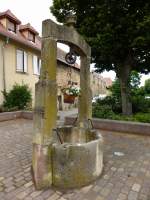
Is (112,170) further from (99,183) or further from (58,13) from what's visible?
(58,13)

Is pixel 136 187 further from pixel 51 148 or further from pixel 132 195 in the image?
pixel 51 148

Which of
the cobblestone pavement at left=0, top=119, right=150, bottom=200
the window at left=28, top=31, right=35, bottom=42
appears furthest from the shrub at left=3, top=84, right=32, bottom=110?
the cobblestone pavement at left=0, top=119, right=150, bottom=200

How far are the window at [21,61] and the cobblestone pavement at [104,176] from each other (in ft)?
29.1

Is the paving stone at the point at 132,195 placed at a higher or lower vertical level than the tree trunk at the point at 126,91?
lower

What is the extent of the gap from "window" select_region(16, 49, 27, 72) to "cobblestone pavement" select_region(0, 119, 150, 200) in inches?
350

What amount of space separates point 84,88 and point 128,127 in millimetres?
3587

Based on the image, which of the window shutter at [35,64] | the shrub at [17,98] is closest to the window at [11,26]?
the window shutter at [35,64]

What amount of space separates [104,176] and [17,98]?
9769mm

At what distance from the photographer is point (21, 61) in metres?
14.1

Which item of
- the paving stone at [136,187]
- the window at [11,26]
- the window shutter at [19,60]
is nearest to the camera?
the paving stone at [136,187]

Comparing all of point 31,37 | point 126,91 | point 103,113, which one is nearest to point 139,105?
point 126,91

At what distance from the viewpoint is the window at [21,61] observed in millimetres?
13809

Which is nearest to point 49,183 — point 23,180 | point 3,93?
point 23,180

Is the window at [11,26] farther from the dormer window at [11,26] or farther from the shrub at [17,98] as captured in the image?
the shrub at [17,98]
